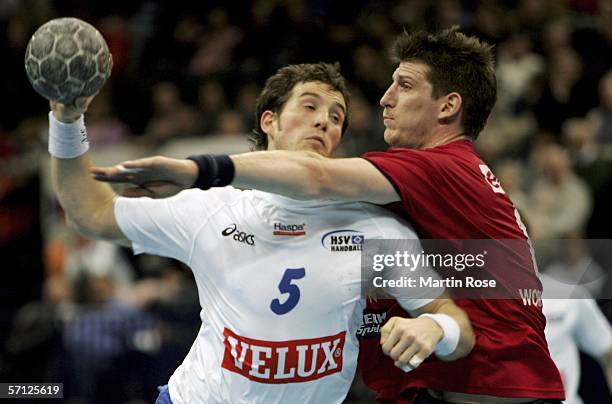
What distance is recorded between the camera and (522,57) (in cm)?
1393

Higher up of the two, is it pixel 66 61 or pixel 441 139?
pixel 66 61

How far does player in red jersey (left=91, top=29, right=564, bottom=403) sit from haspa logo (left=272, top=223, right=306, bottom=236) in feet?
1.66

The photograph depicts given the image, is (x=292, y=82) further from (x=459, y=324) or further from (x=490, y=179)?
(x=459, y=324)

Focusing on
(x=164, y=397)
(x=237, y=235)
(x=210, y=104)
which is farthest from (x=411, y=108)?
(x=210, y=104)

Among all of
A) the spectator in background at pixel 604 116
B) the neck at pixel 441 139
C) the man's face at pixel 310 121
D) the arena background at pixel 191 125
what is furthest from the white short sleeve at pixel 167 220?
the spectator in background at pixel 604 116

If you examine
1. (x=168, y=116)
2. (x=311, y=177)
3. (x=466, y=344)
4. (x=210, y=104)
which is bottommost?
(x=168, y=116)

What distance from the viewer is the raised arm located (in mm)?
5605

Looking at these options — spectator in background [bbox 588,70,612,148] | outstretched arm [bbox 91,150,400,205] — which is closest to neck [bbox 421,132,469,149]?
outstretched arm [bbox 91,150,400,205]

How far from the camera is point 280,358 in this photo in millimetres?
5523

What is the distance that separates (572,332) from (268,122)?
11.1 ft

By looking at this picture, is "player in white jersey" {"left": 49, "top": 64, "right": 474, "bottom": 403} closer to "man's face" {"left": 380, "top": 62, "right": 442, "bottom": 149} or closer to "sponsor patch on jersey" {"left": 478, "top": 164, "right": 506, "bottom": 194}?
"man's face" {"left": 380, "top": 62, "right": 442, "bottom": 149}

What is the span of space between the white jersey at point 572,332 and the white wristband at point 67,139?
4058 mm

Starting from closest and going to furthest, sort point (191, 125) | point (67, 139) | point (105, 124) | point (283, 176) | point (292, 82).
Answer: point (283, 176) < point (67, 139) < point (292, 82) < point (191, 125) < point (105, 124)

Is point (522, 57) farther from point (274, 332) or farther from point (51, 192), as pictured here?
point (274, 332)
